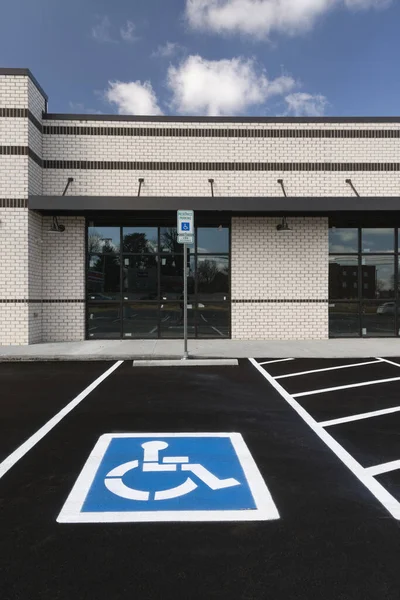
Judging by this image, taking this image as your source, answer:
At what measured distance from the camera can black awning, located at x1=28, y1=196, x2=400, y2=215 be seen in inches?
498

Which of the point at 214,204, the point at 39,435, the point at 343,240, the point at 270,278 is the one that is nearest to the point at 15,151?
the point at 214,204

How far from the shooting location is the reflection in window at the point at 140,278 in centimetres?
1438

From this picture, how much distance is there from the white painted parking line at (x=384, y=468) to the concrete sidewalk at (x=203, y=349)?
6.60 metres

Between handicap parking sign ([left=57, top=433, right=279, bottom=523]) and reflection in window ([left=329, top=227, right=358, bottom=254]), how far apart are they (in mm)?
11768

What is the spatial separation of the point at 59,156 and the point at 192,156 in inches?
183

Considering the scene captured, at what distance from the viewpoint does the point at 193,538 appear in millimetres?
2633

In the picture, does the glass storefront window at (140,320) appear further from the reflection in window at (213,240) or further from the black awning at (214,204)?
the black awning at (214,204)

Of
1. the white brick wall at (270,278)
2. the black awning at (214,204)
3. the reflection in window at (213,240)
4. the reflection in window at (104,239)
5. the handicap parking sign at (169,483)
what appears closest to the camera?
the handicap parking sign at (169,483)

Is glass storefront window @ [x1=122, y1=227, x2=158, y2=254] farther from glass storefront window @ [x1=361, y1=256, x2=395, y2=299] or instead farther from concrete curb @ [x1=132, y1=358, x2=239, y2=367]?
glass storefront window @ [x1=361, y1=256, x2=395, y2=299]

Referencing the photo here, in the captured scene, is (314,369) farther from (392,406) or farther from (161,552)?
(161,552)

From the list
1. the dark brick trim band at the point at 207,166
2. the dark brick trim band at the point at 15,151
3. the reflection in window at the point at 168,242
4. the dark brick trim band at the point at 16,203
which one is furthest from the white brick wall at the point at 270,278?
the dark brick trim band at the point at 15,151

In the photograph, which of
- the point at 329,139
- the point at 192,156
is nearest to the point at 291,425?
the point at 192,156

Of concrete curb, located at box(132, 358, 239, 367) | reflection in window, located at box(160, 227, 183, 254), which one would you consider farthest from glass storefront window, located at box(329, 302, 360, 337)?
concrete curb, located at box(132, 358, 239, 367)

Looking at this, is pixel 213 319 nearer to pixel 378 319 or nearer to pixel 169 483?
pixel 378 319
